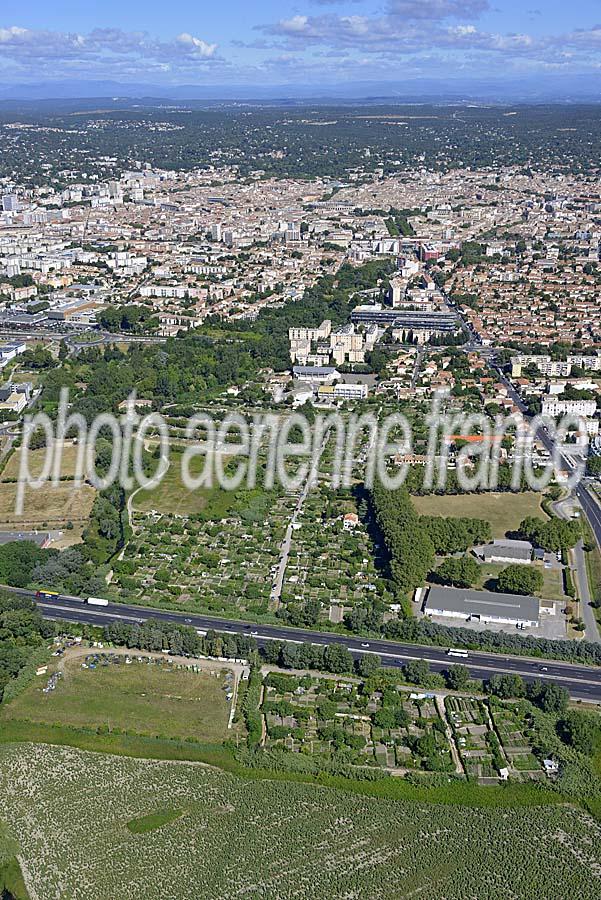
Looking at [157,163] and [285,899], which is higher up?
[157,163]

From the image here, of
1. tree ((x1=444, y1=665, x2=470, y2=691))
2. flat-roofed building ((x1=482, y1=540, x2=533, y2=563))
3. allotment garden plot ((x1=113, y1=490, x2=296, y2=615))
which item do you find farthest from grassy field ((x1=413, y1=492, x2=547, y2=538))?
tree ((x1=444, y1=665, x2=470, y2=691))

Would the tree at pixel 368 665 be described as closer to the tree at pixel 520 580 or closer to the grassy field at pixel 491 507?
the tree at pixel 520 580

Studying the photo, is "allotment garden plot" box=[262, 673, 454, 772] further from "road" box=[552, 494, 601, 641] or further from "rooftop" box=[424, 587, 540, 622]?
"road" box=[552, 494, 601, 641]

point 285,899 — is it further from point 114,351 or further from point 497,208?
point 497,208

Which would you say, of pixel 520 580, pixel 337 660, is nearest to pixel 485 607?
pixel 520 580

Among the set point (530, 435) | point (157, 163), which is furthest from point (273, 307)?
point (157, 163)

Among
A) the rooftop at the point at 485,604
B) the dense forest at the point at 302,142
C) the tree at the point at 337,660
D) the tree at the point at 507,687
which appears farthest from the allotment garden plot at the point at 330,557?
the dense forest at the point at 302,142

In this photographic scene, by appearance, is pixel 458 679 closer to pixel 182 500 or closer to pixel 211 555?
pixel 211 555
